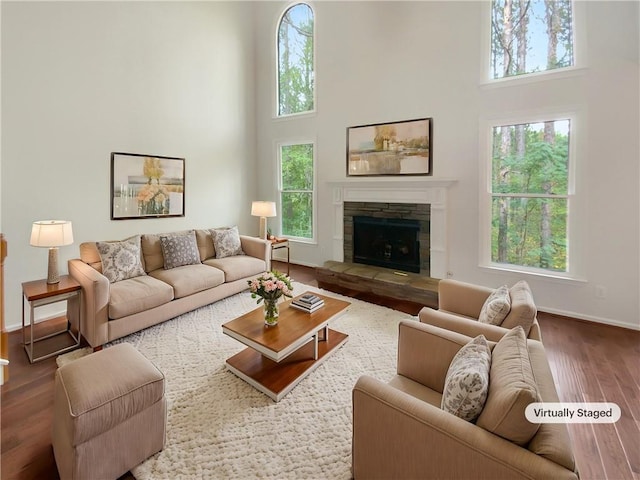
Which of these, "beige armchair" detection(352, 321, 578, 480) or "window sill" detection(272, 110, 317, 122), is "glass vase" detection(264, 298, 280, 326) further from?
"window sill" detection(272, 110, 317, 122)

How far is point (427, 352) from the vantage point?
5.82 feet

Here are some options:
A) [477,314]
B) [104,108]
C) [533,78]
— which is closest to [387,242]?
[477,314]

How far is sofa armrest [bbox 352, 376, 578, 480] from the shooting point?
3.41 ft

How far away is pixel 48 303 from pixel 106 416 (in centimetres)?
192

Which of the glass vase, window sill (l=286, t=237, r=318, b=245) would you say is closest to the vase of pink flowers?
the glass vase

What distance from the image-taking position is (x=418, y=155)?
4449mm

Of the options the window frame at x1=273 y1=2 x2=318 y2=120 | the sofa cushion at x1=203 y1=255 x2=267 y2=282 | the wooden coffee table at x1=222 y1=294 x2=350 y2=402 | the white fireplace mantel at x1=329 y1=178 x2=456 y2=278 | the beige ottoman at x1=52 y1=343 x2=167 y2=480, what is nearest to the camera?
the beige ottoman at x1=52 y1=343 x2=167 y2=480

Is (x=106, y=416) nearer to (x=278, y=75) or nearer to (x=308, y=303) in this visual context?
(x=308, y=303)

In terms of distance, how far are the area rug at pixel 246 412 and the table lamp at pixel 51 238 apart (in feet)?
3.07

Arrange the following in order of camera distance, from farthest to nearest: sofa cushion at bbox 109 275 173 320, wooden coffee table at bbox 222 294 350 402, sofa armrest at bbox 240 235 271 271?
sofa armrest at bbox 240 235 271 271
sofa cushion at bbox 109 275 173 320
wooden coffee table at bbox 222 294 350 402

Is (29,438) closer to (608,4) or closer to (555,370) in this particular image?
(555,370)

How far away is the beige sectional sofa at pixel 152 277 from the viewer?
9.18ft

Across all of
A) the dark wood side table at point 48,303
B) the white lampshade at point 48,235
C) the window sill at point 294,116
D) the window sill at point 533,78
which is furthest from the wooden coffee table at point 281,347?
the window sill at point 294,116

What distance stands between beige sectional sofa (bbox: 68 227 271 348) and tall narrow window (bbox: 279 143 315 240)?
1418 millimetres
